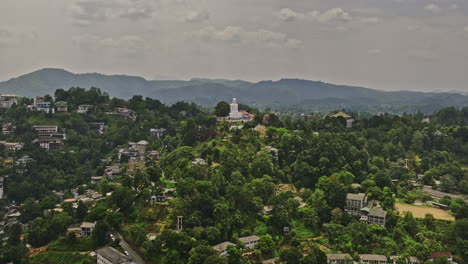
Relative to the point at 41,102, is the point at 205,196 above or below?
below

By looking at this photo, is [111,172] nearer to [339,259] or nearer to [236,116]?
[236,116]

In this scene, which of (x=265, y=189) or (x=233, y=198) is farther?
(x=265, y=189)

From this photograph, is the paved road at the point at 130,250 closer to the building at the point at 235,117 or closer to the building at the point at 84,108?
the building at the point at 235,117

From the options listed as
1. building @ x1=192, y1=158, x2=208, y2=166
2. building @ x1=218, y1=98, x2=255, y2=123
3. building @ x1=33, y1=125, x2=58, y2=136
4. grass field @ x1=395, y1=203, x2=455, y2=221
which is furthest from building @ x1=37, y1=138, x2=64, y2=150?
grass field @ x1=395, y1=203, x2=455, y2=221

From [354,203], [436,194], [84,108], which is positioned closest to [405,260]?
[354,203]

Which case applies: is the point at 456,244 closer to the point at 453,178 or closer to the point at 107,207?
the point at 453,178

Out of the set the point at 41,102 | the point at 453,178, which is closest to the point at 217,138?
the point at 453,178

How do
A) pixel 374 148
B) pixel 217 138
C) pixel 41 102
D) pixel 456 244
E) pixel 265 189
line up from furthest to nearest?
pixel 41 102
pixel 374 148
pixel 217 138
pixel 265 189
pixel 456 244
